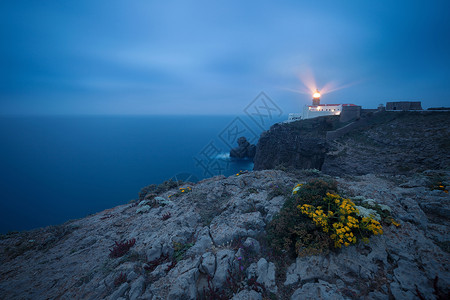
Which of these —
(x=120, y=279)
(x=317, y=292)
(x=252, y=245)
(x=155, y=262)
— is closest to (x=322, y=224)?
(x=317, y=292)

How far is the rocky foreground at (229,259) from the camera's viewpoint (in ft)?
11.2

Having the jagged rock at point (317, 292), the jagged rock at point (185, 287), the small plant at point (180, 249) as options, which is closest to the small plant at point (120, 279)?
the small plant at point (180, 249)

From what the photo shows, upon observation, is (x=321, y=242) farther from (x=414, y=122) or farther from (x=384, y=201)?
(x=414, y=122)

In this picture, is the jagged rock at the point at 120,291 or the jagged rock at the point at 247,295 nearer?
the jagged rock at the point at 247,295

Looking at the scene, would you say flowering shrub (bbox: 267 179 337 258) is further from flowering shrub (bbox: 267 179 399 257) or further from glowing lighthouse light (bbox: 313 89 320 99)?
glowing lighthouse light (bbox: 313 89 320 99)

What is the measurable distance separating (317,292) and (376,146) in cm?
2730

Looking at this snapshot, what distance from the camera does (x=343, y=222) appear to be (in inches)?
157

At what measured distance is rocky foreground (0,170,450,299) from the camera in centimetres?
341

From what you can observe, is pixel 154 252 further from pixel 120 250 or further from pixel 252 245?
pixel 252 245

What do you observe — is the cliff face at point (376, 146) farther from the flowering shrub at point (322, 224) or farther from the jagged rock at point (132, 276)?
the jagged rock at point (132, 276)

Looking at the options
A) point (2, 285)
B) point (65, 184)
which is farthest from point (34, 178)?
point (2, 285)

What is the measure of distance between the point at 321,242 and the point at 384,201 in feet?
12.2

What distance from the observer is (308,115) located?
46250 millimetres

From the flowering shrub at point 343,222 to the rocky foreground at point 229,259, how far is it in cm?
30
